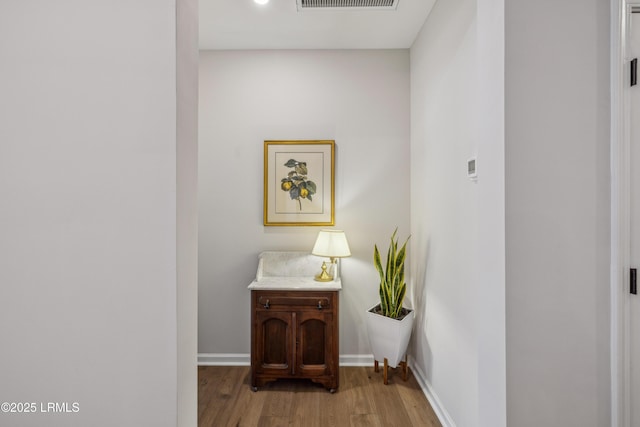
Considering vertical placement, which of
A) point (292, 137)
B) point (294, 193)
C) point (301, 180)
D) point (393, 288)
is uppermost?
point (292, 137)

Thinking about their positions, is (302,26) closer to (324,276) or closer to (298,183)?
(298,183)

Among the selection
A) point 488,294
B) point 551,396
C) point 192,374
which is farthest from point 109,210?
point 551,396

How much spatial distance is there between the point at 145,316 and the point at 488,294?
117 cm

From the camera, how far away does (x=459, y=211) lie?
2053 millimetres

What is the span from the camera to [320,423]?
2285mm

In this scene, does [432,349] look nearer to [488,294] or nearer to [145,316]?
[488,294]

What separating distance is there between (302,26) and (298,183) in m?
1.23

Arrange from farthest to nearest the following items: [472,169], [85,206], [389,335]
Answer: [389,335] < [472,169] < [85,206]

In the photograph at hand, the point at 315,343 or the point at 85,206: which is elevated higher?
the point at 85,206

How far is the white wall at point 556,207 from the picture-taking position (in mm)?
1194

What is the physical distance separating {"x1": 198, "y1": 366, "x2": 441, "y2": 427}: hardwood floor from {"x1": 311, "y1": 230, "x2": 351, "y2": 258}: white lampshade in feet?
3.24

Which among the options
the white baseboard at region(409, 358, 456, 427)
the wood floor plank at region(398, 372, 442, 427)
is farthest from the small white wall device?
the wood floor plank at region(398, 372, 442, 427)

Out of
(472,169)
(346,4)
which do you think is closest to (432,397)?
(472,169)

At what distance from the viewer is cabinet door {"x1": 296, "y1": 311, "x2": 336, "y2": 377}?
2.70 metres
